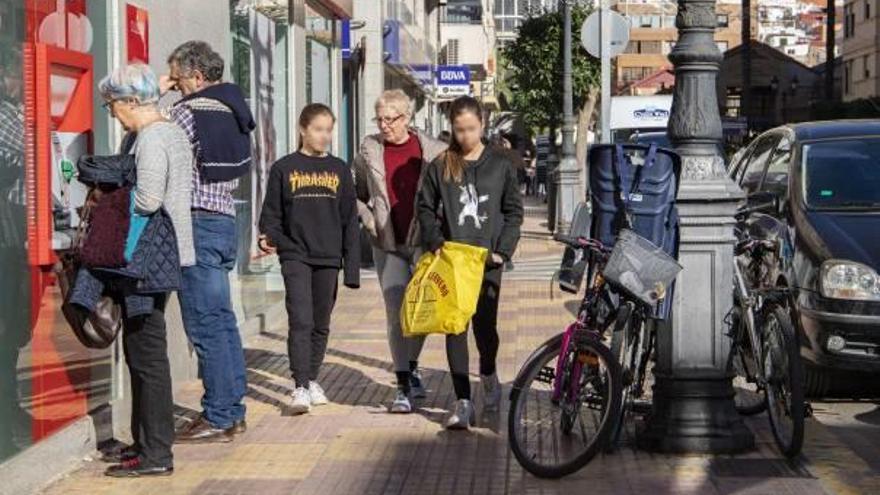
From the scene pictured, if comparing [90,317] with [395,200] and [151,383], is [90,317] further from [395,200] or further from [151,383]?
[395,200]

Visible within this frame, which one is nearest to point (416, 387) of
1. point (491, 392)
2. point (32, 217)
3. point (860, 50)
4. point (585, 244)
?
point (491, 392)

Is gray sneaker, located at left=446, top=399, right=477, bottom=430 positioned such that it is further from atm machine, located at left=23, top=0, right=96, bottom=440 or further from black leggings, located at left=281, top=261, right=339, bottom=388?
atm machine, located at left=23, top=0, right=96, bottom=440

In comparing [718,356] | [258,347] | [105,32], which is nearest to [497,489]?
[718,356]

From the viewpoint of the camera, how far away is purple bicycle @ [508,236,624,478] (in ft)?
21.9

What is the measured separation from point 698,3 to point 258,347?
529 cm

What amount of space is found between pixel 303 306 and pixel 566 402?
7.11 ft

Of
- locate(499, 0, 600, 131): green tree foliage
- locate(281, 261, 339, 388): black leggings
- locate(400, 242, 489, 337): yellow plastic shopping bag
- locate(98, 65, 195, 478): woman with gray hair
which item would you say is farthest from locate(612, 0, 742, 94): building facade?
locate(98, 65, 195, 478): woman with gray hair

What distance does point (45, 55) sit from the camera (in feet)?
21.8

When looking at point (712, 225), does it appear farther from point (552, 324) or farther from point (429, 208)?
point (552, 324)

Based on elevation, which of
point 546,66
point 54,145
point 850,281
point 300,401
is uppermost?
point 546,66

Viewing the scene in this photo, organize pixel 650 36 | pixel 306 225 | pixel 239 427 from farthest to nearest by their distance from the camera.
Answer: pixel 650 36 < pixel 306 225 < pixel 239 427

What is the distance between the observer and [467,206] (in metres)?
7.84

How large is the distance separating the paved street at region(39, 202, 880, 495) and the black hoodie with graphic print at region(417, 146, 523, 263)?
102 centimetres

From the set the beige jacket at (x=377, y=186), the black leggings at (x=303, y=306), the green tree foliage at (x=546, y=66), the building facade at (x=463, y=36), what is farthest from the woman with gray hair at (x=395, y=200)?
the building facade at (x=463, y=36)
